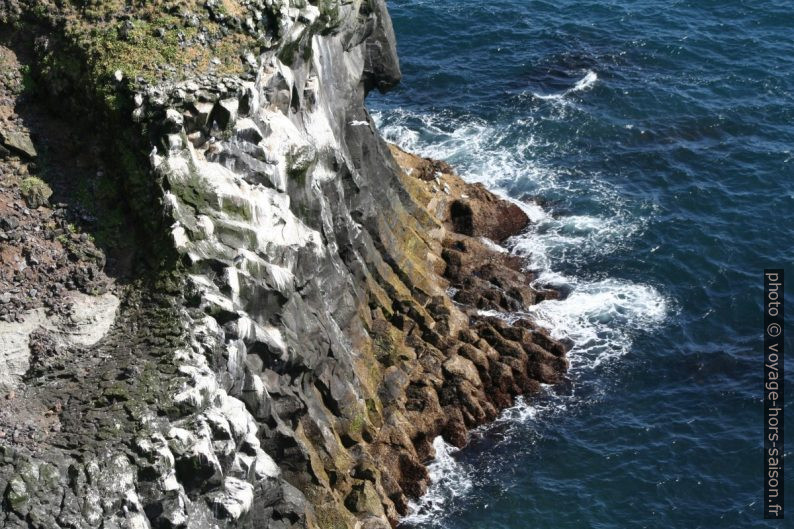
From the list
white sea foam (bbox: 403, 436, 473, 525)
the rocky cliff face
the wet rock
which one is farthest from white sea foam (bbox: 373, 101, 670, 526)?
the wet rock

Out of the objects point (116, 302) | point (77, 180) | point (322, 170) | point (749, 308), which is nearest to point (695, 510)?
point (749, 308)

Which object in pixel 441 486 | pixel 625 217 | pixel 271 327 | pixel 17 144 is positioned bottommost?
pixel 441 486

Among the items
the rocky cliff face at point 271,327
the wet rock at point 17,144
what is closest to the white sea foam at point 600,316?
the rocky cliff face at point 271,327

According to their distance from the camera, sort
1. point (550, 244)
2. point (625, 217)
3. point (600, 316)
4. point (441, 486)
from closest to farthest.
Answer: point (441, 486)
point (600, 316)
point (550, 244)
point (625, 217)

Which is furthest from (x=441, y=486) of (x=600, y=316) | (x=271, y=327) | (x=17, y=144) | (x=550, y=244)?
(x=17, y=144)

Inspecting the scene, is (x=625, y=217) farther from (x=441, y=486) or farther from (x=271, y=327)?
(x=271, y=327)

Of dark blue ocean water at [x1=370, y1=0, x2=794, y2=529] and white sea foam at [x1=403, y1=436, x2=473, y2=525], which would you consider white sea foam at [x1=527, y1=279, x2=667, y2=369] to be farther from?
white sea foam at [x1=403, y1=436, x2=473, y2=525]

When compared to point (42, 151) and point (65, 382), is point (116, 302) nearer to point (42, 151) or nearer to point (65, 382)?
point (65, 382)
